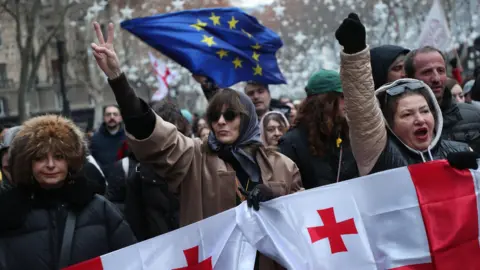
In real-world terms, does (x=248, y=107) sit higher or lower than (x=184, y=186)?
higher

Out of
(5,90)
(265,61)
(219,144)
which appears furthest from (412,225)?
(5,90)

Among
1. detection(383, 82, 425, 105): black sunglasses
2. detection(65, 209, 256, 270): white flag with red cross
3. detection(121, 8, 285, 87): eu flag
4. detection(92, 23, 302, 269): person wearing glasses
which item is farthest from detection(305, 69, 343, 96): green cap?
detection(121, 8, 285, 87): eu flag

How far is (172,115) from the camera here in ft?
18.0

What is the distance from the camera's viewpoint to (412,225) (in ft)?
13.2

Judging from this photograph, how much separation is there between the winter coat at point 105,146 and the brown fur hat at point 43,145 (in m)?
5.71

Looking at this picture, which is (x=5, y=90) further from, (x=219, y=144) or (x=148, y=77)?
(x=219, y=144)

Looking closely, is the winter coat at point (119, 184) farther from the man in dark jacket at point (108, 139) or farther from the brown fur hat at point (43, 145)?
the man in dark jacket at point (108, 139)

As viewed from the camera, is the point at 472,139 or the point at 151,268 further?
the point at 472,139

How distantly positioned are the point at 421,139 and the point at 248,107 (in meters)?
1.02

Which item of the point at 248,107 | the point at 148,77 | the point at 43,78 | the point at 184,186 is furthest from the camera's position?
the point at 43,78

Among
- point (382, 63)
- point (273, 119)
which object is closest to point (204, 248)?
point (382, 63)

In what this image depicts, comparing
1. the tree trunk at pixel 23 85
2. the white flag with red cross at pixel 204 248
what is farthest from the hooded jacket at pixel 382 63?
the tree trunk at pixel 23 85

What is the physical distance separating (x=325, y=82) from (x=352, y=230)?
4.52 feet

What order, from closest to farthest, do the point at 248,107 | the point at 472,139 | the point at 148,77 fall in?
the point at 248,107 < the point at 472,139 < the point at 148,77
